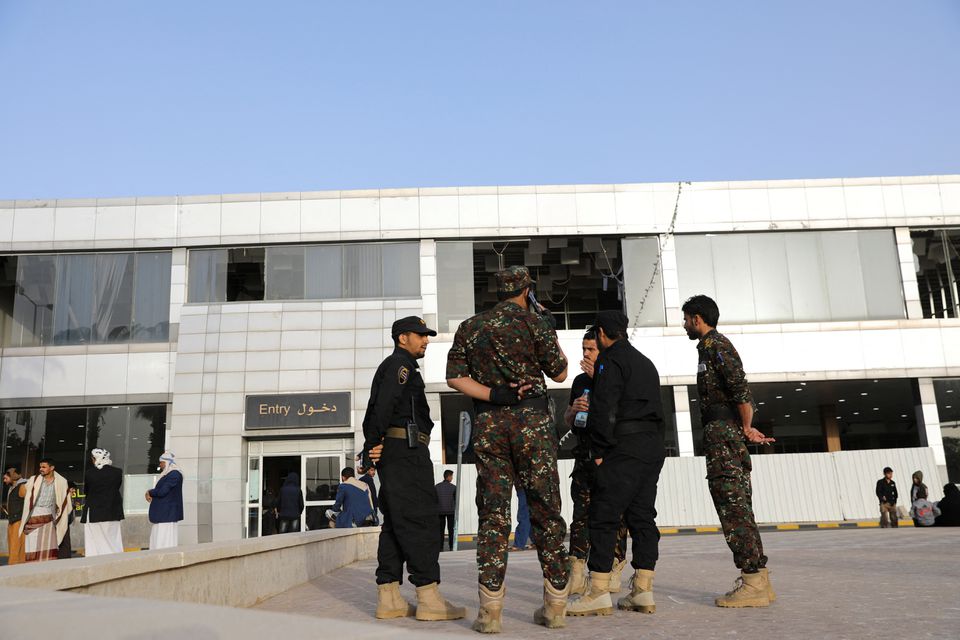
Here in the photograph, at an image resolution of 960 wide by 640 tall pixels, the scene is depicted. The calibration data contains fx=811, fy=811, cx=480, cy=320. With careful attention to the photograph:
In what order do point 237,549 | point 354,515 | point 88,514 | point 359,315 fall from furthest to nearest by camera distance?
1. point 359,315
2. point 354,515
3. point 88,514
4. point 237,549

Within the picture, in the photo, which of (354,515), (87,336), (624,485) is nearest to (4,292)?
(87,336)

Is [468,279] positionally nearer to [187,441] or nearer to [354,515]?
[187,441]

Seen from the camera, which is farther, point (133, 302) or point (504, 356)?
point (133, 302)

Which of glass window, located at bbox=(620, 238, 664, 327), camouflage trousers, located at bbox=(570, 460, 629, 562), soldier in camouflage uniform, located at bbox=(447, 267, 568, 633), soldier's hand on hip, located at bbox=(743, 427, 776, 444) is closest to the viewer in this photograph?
soldier in camouflage uniform, located at bbox=(447, 267, 568, 633)

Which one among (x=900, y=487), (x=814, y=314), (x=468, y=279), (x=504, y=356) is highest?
(x=468, y=279)

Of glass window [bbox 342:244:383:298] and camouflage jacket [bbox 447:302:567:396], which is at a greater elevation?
glass window [bbox 342:244:383:298]

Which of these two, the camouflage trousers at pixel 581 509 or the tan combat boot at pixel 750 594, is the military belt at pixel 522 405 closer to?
the camouflage trousers at pixel 581 509

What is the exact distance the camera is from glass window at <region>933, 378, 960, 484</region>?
77.7 ft

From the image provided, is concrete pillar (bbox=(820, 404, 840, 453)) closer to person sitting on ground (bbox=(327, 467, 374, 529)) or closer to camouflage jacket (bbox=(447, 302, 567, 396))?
person sitting on ground (bbox=(327, 467, 374, 529))

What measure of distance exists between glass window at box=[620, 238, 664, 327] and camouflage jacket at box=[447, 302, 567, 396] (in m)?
19.7

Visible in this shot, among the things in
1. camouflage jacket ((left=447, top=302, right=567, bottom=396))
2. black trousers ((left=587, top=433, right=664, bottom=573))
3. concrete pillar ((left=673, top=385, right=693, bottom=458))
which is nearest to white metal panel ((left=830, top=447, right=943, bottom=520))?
concrete pillar ((left=673, top=385, right=693, bottom=458))

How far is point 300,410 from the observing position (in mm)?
22344

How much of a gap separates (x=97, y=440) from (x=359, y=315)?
26.6ft

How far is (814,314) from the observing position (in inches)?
945
